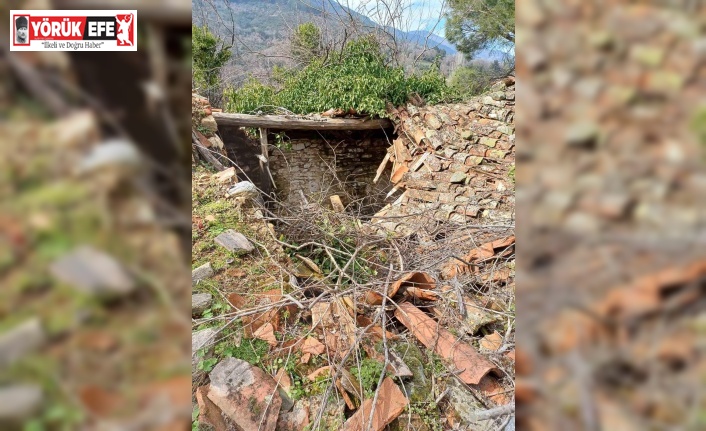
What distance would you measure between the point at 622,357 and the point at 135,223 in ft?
1.42

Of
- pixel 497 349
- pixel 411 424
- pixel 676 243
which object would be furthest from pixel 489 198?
pixel 676 243

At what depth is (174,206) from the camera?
35cm

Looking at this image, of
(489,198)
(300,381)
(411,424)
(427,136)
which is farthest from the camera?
(427,136)

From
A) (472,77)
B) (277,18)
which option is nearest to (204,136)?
(277,18)

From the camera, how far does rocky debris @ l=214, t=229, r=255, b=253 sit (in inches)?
96.1

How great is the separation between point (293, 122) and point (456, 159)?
7.42 ft

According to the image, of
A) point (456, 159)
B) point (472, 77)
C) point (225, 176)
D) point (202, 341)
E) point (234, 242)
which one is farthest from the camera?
point (472, 77)

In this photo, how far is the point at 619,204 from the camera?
0.98 feet

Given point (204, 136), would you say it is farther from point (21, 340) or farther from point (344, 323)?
point (21, 340)

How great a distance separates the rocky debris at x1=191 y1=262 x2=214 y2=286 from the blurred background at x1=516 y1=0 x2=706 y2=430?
6.80ft

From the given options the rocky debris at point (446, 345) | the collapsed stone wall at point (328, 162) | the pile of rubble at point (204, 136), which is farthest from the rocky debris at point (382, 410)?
the collapsed stone wall at point (328, 162)

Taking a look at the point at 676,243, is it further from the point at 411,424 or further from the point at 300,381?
the point at 300,381

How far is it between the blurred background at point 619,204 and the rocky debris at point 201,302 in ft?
6.18

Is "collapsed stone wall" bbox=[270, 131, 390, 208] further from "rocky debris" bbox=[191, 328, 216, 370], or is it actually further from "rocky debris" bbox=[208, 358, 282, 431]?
"rocky debris" bbox=[208, 358, 282, 431]
